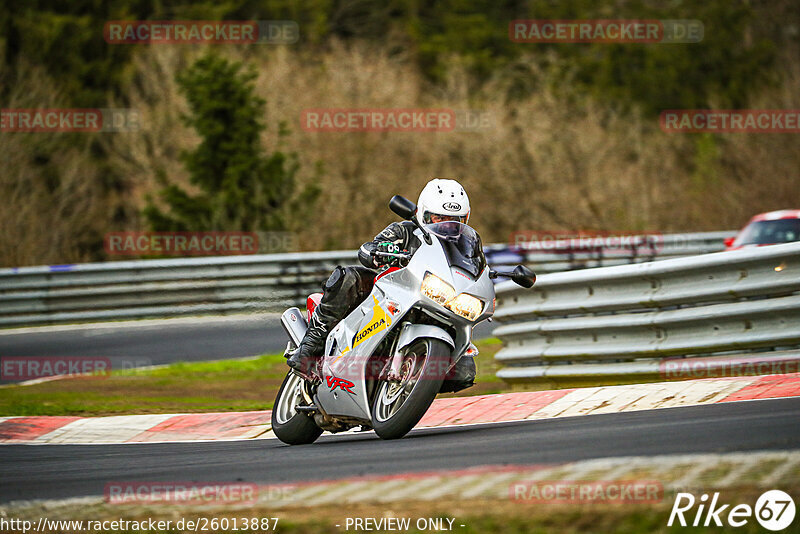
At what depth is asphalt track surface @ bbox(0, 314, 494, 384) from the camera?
1608 cm

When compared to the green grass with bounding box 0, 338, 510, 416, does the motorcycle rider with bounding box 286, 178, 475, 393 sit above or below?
above

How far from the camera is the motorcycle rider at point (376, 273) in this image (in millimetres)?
7656

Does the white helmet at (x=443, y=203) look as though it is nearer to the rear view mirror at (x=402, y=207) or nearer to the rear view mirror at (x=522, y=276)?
the rear view mirror at (x=402, y=207)

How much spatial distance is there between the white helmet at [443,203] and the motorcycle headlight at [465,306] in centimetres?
56

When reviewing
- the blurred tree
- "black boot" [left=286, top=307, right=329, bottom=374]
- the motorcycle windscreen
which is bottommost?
"black boot" [left=286, top=307, right=329, bottom=374]

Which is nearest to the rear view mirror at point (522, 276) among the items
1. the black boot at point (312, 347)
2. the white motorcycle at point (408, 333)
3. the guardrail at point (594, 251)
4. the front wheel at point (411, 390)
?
the white motorcycle at point (408, 333)

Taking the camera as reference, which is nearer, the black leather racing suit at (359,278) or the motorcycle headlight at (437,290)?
the motorcycle headlight at (437,290)

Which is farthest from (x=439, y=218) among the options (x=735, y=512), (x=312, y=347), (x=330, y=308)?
(x=735, y=512)

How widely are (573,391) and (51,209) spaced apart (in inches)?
920

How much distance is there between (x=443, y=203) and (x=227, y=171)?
18.8 metres

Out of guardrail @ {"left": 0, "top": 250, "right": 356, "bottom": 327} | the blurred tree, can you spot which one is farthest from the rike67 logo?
the blurred tree

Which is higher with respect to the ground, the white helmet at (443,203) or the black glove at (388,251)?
the white helmet at (443,203)

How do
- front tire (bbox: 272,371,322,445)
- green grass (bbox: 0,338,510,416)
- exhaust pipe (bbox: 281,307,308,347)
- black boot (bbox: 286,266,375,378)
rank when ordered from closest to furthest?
black boot (bbox: 286,266,375,378) < front tire (bbox: 272,371,322,445) < exhaust pipe (bbox: 281,307,308,347) < green grass (bbox: 0,338,510,416)

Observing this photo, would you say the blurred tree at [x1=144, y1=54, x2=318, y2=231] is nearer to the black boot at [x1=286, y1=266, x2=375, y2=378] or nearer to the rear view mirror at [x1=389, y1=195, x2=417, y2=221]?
the black boot at [x1=286, y1=266, x2=375, y2=378]
